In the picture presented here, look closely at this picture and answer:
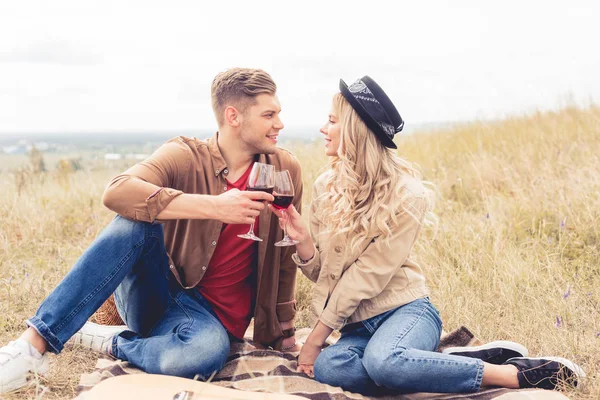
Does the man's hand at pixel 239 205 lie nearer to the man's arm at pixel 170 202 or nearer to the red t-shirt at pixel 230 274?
the man's arm at pixel 170 202

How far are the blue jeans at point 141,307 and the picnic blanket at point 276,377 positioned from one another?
9 centimetres

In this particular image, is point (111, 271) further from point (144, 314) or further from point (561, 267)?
point (561, 267)

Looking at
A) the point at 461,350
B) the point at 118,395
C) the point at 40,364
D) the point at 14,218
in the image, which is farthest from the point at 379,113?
the point at 14,218

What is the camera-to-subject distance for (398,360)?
3.02 metres

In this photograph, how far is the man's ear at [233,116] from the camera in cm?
352

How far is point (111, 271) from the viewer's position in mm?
3082

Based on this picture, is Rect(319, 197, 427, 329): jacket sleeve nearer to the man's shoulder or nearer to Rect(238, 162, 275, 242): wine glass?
Rect(238, 162, 275, 242): wine glass

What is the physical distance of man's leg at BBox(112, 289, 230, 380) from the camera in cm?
319

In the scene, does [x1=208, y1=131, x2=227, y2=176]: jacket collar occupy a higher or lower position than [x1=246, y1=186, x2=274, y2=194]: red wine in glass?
higher

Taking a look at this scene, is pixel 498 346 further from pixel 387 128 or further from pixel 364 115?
pixel 364 115

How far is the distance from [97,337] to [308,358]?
1269 millimetres

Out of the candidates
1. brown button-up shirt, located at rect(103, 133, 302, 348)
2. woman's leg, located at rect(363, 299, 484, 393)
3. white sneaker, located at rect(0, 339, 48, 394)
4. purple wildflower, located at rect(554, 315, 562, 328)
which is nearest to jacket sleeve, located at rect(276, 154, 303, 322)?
brown button-up shirt, located at rect(103, 133, 302, 348)

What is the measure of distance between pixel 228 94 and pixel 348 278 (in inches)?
49.3

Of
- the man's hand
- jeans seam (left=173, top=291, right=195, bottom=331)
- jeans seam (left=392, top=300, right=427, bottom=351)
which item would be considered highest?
the man's hand
